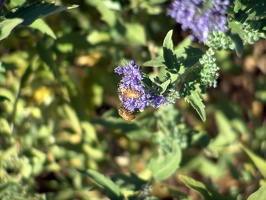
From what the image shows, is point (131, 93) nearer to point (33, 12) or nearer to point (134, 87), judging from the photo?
point (134, 87)

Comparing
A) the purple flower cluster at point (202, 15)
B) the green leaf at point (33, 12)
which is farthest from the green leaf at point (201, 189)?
the green leaf at point (33, 12)

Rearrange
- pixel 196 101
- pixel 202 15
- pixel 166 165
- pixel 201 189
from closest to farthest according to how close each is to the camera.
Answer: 1. pixel 202 15
2. pixel 196 101
3. pixel 201 189
4. pixel 166 165

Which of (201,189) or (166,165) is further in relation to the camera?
(166,165)

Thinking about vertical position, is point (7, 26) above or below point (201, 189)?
above

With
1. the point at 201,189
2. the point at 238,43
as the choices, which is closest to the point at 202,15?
the point at 238,43

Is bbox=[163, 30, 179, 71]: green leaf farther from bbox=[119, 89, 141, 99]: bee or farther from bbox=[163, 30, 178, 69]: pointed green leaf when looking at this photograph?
bbox=[119, 89, 141, 99]: bee

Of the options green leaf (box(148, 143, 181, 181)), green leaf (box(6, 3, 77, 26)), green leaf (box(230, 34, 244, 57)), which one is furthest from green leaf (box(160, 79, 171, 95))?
green leaf (box(148, 143, 181, 181))
